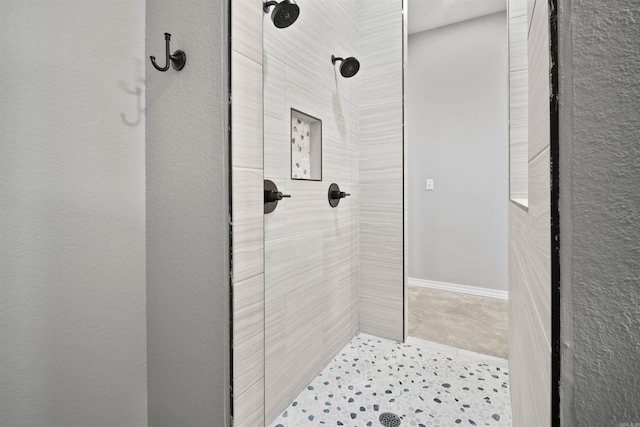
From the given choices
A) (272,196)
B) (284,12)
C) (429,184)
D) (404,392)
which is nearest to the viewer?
(284,12)

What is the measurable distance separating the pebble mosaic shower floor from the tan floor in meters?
0.23

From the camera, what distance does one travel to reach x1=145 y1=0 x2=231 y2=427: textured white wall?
2.96 ft

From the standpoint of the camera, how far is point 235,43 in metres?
0.90

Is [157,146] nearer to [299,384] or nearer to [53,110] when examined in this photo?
[53,110]

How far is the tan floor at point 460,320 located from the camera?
1.92 m

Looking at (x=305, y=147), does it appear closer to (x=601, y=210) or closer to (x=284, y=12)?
(x=284, y=12)

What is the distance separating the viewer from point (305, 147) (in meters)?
1.51

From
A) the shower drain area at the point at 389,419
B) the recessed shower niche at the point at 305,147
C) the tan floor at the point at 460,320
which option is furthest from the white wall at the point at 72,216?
the tan floor at the point at 460,320

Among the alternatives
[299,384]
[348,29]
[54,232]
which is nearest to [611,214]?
[54,232]

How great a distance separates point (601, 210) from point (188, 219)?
96 centimetres

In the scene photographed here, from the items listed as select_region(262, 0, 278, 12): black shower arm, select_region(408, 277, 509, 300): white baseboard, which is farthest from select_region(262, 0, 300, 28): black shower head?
select_region(408, 277, 509, 300): white baseboard

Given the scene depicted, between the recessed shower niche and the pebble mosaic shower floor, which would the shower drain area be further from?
the recessed shower niche

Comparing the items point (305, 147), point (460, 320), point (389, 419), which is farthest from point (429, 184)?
point (389, 419)

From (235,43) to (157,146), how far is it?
42 cm
